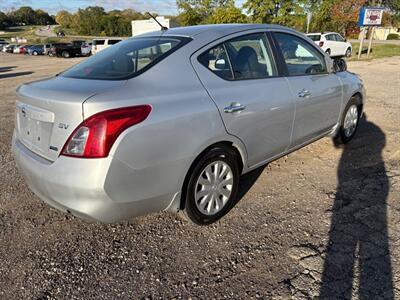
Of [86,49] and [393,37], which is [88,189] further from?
[393,37]

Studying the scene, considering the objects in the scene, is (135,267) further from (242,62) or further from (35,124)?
A: (242,62)

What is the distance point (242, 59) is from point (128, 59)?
102cm

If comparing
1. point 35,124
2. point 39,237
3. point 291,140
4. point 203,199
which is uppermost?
point 35,124

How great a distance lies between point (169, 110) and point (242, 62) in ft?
3.48

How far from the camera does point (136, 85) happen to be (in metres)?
2.48

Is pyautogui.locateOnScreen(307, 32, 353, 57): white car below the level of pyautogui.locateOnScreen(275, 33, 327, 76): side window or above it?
above

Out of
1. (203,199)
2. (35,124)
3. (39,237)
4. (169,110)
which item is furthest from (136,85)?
Answer: (39,237)

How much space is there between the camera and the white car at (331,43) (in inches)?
802

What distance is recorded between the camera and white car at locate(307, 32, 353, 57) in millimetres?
20375

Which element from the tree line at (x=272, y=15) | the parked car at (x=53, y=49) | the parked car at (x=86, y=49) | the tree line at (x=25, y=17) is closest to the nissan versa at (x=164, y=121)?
the tree line at (x=272, y=15)

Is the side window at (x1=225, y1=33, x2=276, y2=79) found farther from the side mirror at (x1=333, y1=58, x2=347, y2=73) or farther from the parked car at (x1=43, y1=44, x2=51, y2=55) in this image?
the parked car at (x1=43, y1=44, x2=51, y2=55)

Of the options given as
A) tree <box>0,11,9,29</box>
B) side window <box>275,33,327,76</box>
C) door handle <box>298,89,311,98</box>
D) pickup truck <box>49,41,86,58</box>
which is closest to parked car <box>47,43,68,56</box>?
pickup truck <box>49,41,86,58</box>

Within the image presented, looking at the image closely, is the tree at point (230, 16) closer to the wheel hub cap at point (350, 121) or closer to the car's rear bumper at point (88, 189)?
the wheel hub cap at point (350, 121)

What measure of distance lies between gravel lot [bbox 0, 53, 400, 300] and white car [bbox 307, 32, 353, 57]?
18242mm
